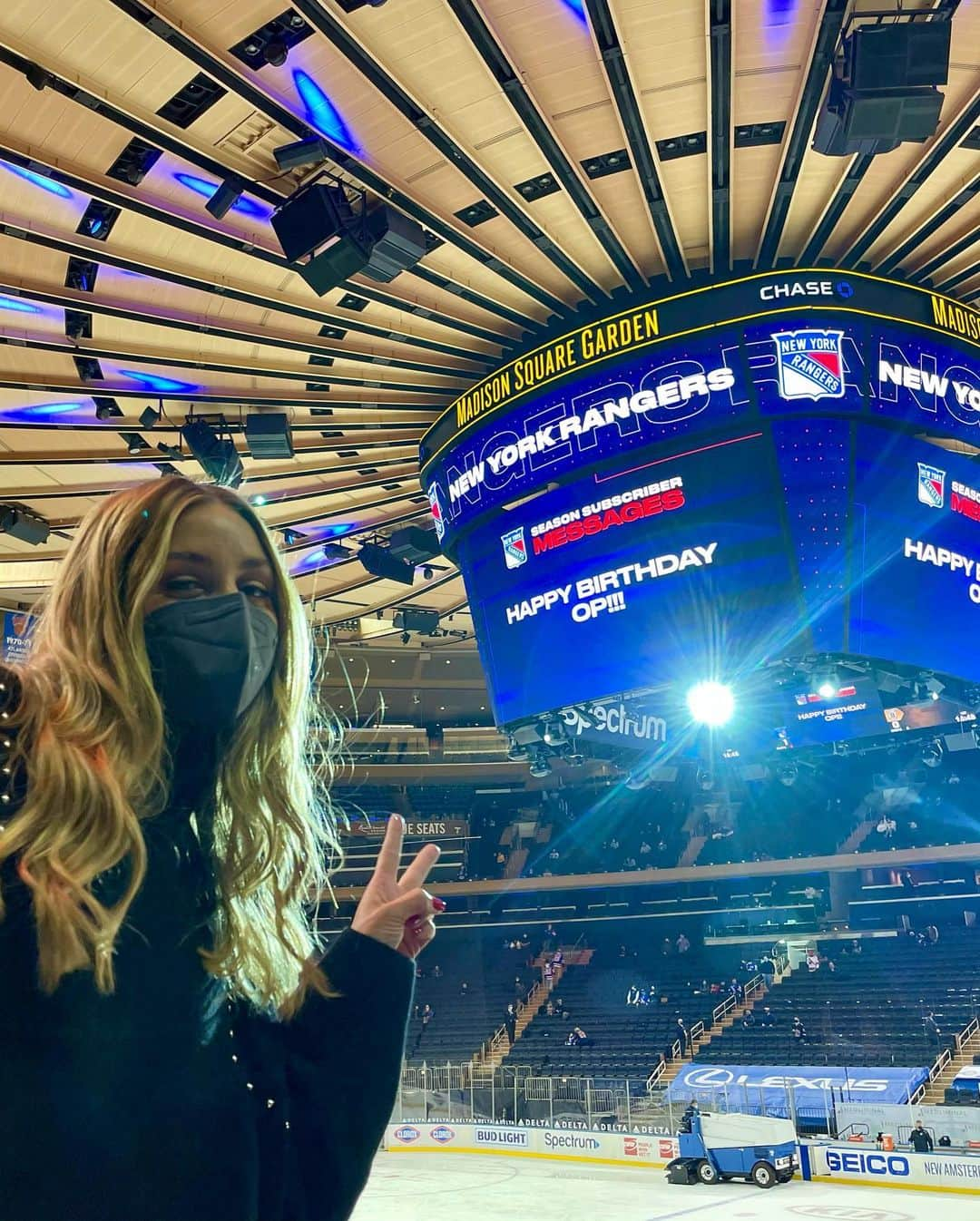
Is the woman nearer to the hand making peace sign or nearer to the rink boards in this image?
the hand making peace sign

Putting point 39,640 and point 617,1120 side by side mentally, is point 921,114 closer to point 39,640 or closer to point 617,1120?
point 39,640

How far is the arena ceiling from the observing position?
26.7 ft

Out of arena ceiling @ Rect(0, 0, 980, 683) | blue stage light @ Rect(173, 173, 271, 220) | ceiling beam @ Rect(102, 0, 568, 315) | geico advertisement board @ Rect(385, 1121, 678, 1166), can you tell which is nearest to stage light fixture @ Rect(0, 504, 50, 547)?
arena ceiling @ Rect(0, 0, 980, 683)

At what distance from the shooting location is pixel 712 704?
1438 centimetres

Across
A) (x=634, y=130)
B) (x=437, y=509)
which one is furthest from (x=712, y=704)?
(x=634, y=130)

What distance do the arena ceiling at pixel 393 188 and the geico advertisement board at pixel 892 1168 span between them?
12977 millimetres

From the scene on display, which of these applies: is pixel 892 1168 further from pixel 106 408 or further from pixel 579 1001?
pixel 579 1001

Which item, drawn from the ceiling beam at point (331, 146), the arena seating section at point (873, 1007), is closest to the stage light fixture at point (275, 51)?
the ceiling beam at point (331, 146)

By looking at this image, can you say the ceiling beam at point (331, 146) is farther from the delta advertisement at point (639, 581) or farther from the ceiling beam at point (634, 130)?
the delta advertisement at point (639, 581)

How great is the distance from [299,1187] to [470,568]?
39.7 ft

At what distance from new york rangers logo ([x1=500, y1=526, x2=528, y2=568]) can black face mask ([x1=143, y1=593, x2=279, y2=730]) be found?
11214mm

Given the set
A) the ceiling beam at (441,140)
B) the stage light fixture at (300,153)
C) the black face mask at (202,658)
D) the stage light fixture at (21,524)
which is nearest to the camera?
the black face mask at (202,658)

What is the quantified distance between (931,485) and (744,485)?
2103 millimetres

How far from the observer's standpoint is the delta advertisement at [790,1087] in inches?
802
